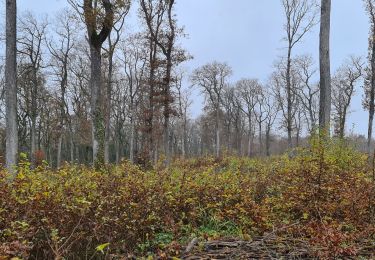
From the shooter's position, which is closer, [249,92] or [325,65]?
[325,65]

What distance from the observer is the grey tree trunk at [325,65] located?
41.5 feet

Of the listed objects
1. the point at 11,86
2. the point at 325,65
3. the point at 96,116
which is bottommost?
the point at 96,116

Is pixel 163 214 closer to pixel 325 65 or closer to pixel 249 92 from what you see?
pixel 325 65

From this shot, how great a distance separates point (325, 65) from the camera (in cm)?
1295

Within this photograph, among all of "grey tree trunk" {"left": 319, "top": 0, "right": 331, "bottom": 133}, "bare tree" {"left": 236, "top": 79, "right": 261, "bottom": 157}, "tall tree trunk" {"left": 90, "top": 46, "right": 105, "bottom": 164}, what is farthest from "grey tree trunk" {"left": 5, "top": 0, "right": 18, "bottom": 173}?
"bare tree" {"left": 236, "top": 79, "right": 261, "bottom": 157}

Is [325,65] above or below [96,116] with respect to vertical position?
above

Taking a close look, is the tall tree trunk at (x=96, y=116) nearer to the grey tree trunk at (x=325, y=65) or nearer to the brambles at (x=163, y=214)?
the brambles at (x=163, y=214)

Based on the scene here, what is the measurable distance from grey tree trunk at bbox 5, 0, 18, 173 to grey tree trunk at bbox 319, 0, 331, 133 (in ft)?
31.2

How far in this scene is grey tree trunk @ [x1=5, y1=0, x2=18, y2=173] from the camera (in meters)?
10.3

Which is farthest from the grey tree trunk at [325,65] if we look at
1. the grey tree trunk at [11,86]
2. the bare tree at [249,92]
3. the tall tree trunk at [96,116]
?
the bare tree at [249,92]

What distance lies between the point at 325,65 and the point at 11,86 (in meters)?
10.1

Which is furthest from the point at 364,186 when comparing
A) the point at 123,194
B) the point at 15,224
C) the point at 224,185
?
the point at 15,224

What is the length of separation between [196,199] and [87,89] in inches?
1438

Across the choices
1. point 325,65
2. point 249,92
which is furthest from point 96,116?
point 249,92
